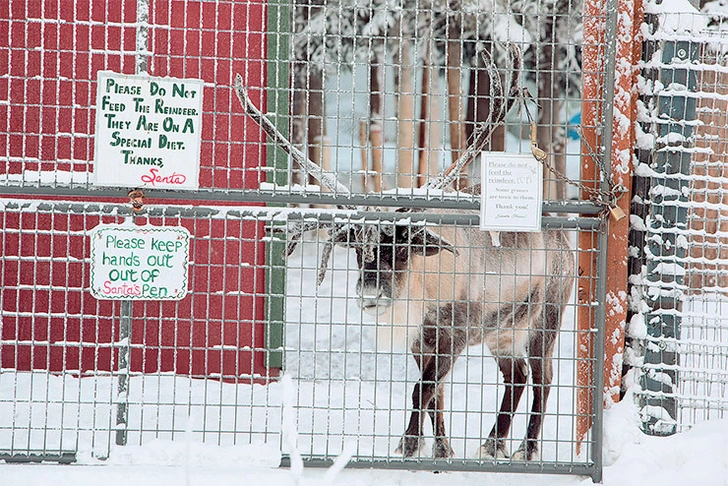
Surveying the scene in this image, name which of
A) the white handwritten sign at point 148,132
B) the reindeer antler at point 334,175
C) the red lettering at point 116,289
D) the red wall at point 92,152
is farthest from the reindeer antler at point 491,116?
the red wall at point 92,152

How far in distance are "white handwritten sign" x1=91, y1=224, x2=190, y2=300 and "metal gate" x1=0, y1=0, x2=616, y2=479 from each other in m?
0.08

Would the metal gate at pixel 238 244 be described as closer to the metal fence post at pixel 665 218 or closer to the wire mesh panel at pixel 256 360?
the wire mesh panel at pixel 256 360

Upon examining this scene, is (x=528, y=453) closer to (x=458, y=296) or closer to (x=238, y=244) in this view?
(x=458, y=296)

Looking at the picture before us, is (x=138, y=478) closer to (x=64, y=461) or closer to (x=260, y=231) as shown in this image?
(x=64, y=461)

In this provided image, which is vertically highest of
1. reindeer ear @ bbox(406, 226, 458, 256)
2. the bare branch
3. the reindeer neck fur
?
the bare branch

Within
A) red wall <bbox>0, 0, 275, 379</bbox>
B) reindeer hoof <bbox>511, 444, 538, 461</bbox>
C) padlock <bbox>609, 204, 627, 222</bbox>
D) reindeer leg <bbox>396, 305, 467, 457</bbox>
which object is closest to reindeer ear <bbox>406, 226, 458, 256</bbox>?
reindeer leg <bbox>396, 305, 467, 457</bbox>

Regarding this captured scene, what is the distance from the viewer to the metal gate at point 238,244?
3.33 meters

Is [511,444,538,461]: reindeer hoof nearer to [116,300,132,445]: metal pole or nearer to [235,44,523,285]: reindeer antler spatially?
[235,44,523,285]: reindeer antler

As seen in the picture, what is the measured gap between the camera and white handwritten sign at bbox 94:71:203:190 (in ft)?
10.8

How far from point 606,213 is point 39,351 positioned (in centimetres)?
345

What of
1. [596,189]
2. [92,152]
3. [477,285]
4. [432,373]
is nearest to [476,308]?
[477,285]

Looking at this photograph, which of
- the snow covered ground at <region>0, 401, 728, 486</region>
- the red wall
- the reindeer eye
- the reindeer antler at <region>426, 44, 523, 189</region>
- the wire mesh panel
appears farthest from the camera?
the red wall

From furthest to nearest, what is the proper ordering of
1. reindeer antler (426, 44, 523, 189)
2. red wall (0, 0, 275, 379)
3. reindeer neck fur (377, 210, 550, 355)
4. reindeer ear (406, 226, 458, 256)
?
red wall (0, 0, 275, 379) → reindeer neck fur (377, 210, 550, 355) → reindeer ear (406, 226, 458, 256) → reindeer antler (426, 44, 523, 189)

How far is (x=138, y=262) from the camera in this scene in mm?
3336
